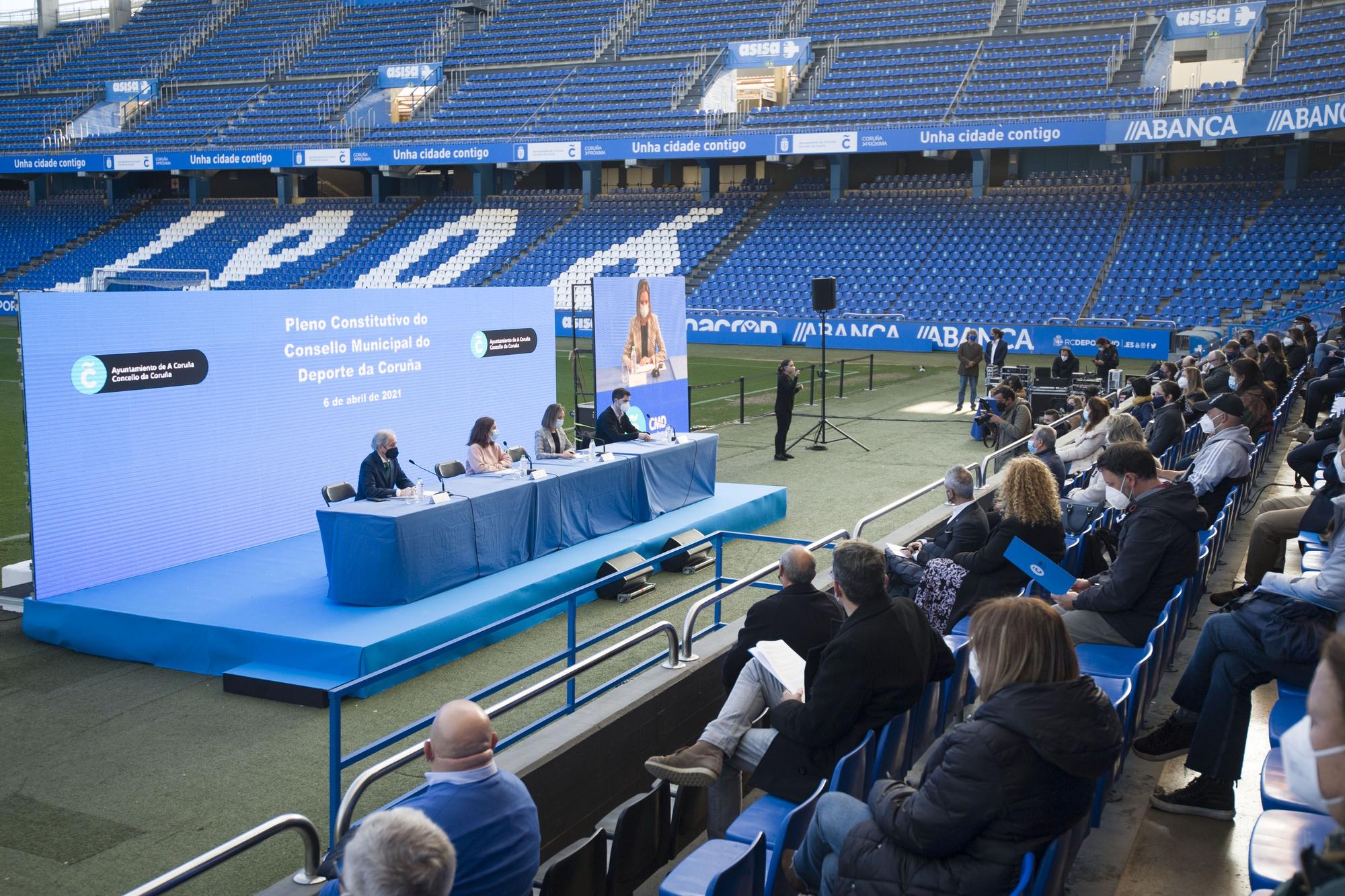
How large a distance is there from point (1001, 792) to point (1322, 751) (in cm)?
97

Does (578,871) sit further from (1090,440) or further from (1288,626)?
(1090,440)

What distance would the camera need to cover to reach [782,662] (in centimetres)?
494

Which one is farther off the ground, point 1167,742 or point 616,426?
point 616,426

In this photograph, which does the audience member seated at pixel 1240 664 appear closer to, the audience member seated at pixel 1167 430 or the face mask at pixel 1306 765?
the face mask at pixel 1306 765

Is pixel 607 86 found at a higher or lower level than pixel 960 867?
higher

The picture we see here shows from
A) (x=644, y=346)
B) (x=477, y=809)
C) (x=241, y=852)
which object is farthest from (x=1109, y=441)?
(x=644, y=346)

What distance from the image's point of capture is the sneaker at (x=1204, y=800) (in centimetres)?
489

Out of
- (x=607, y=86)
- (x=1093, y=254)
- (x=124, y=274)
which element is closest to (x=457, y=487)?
(x=1093, y=254)

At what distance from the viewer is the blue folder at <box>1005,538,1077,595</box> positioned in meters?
5.93

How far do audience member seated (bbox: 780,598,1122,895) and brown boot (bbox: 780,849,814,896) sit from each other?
45 cm

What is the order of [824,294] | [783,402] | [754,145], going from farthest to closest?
[754,145] → [824,294] → [783,402]

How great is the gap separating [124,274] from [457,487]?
37.0 m

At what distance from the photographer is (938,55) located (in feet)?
123

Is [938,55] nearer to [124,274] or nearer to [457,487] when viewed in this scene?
[124,274]
